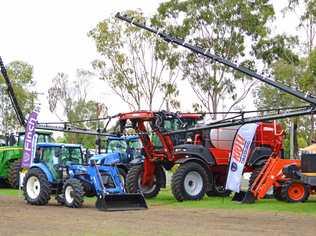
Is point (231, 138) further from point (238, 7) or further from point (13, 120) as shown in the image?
point (13, 120)

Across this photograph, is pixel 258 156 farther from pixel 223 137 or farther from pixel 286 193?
pixel 286 193

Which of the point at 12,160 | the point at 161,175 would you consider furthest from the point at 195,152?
the point at 12,160

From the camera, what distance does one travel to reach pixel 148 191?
22859 millimetres

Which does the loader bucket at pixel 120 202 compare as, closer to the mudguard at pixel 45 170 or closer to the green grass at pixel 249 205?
the green grass at pixel 249 205

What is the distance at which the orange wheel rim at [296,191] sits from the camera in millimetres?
20609

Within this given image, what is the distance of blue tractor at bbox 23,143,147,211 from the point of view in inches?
729

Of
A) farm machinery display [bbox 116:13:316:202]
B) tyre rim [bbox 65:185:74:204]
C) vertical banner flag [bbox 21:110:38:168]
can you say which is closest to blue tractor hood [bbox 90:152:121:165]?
vertical banner flag [bbox 21:110:38:168]

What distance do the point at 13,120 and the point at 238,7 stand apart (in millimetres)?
35197

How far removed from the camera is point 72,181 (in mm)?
18672

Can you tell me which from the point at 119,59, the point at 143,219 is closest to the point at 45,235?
the point at 143,219

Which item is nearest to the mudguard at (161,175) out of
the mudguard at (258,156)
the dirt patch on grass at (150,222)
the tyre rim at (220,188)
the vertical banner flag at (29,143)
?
the tyre rim at (220,188)

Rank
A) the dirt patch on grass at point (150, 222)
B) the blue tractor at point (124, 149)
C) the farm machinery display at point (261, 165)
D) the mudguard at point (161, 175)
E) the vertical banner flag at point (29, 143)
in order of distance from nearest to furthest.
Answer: the dirt patch on grass at point (150, 222)
the farm machinery display at point (261, 165)
the vertical banner flag at point (29, 143)
the mudguard at point (161, 175)
the blue tractor at point (124, 149)

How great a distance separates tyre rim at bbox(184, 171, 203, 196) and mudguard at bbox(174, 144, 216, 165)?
57 cm

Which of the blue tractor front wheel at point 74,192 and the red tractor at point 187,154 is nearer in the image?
Answer: the blue tractor front wheel at point 74,192
